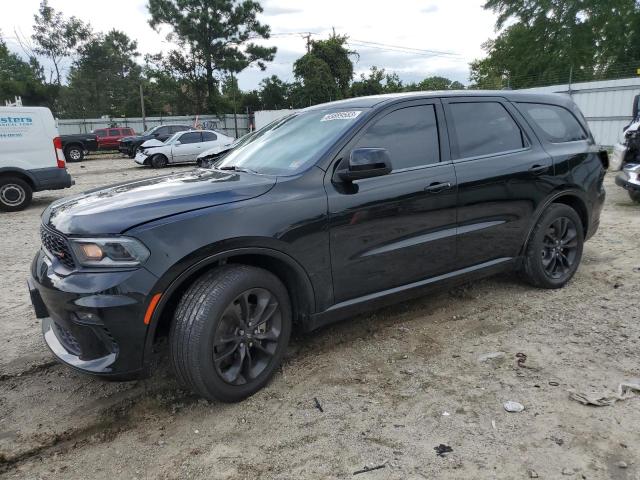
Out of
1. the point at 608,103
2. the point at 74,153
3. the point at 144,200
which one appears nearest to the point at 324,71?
the point at 74,153

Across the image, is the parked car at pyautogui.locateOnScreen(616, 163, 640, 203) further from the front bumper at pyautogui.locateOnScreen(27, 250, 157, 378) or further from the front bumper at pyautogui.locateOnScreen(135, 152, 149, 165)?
the front bumper at pyautogui.locateOnScreen(135, 152, 149, 165)

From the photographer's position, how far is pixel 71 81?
44.5m

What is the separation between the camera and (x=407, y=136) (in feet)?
11.7

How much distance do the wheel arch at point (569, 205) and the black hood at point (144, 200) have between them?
237 cm

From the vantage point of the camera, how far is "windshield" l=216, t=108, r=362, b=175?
131 inches

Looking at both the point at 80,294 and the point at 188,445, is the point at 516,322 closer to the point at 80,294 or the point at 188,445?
the point at 188,445

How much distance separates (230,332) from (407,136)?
6.07ft

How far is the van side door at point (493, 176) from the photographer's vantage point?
12.4 feet

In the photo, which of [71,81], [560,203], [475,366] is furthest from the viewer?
[71,81]

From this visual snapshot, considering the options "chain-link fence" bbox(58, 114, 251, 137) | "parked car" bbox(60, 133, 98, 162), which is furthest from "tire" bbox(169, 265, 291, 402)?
"chain-link fence" bbox(58, 114, 251, 137)

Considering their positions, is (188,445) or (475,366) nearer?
(188,445)

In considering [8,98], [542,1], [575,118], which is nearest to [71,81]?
[8,98]

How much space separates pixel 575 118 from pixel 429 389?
3.16m

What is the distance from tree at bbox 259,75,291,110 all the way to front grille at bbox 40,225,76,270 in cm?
4150
